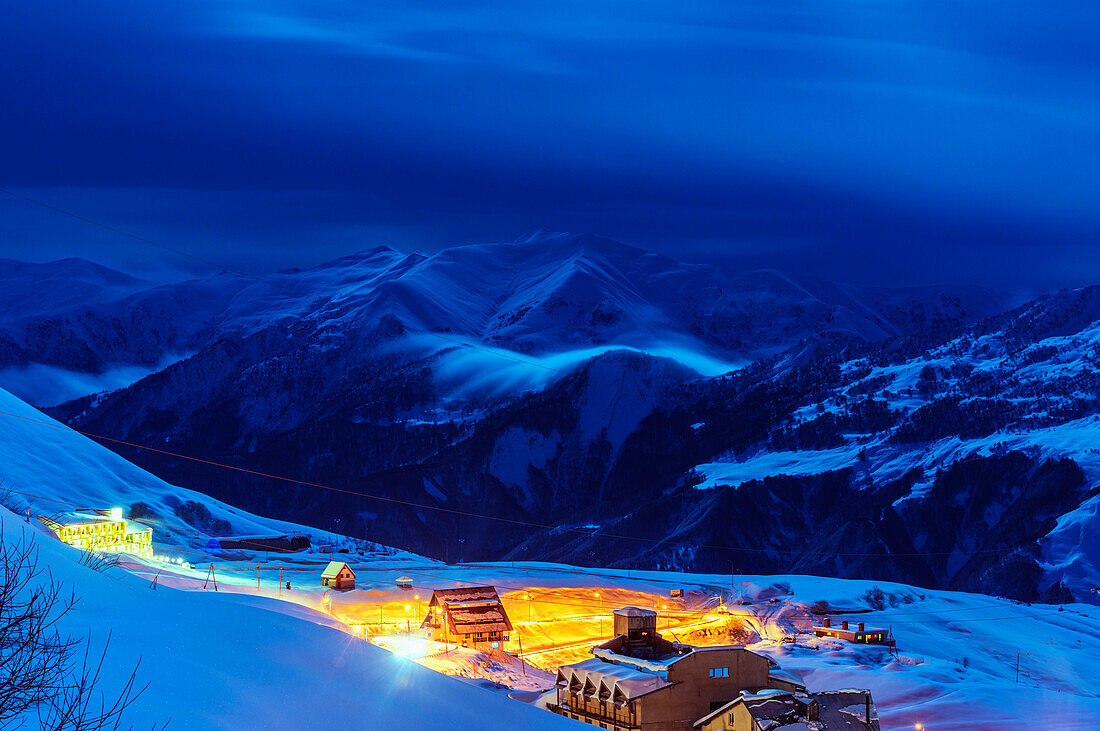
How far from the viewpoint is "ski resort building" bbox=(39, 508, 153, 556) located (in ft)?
126

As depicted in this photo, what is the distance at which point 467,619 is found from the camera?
39.0 metres

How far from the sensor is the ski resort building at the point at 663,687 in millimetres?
26531

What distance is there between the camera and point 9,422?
61.7m

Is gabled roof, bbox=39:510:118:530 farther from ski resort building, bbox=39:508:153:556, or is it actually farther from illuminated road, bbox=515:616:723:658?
illuminated road, bbox=515:616:723:658

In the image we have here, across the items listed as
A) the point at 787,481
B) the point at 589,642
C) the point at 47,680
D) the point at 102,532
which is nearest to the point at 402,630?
the point at 589,642

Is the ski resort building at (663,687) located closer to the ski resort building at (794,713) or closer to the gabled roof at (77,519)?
the ski resort building at (794,713)

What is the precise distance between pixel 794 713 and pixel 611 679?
5.38 metres

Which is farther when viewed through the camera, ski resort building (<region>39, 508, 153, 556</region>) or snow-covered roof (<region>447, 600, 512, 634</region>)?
snow-covered roof (<region>447, 600, 512, 634</region>)

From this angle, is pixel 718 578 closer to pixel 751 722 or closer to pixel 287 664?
pixel 751 722

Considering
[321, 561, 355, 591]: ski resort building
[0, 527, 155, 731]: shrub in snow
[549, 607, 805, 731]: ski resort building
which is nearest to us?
[0, 527, 155, 731]: shrub in snow

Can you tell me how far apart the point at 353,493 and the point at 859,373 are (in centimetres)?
8309

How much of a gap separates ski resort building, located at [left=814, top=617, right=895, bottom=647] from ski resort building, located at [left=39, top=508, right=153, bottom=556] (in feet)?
87.8

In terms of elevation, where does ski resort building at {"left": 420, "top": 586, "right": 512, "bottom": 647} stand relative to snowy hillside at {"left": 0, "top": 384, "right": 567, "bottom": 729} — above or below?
above

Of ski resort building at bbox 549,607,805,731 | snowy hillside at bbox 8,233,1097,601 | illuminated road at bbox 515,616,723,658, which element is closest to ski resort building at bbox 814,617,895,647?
illuminated road at bbox 515,616,723,658
